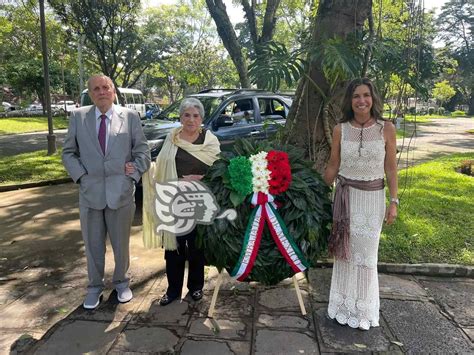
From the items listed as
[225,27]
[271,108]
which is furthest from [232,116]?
[225,27]

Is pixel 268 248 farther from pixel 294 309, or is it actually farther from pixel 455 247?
pixel 455 247

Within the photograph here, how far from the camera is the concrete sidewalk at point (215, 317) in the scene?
282 cm

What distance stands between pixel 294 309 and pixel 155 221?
4.54 ft

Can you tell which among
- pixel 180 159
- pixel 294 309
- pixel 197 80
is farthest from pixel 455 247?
pixel 197 80

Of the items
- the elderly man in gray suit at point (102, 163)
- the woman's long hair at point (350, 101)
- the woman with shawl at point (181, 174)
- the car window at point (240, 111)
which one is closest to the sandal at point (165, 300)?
the woman with shawl at point (181, 174)

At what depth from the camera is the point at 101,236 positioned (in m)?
3.32

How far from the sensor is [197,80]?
99.8 ft

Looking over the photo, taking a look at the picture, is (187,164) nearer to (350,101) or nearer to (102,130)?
(102,130)

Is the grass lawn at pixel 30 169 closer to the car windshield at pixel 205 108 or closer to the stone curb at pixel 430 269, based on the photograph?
the car windshield at pixel 205 108

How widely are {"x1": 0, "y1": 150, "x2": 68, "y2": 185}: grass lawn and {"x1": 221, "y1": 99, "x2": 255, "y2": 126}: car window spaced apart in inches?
158

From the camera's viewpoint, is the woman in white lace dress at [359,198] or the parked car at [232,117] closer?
the woman in white lace dress at [359,198]

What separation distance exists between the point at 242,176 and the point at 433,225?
11.3 ft

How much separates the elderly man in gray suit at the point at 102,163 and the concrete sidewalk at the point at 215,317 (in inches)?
15.3

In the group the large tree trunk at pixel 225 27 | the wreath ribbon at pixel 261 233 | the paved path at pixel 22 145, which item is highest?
the large tree trunk at pixel 225 27
